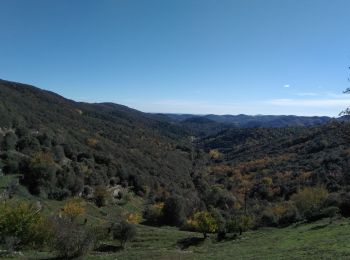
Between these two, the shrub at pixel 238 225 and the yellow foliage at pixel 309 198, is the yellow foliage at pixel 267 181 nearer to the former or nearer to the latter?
the yellow foliage at pixel 309 198

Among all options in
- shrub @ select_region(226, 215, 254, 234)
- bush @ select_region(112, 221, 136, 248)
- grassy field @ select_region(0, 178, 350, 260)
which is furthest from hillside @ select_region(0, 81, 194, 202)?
shrub @ select_region(226, 215, 254, 234)

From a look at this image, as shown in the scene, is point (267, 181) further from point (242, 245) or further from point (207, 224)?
point (242, 245)

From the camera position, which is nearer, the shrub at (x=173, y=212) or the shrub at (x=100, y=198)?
the shrub at (x=173, y=212)

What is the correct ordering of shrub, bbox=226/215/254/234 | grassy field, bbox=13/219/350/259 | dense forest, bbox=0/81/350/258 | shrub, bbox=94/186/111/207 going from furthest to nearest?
shrub, bbox=94/186/111/207, dense forest, bbox=0/81/350/258, shrub, bbox=226/215/254/234, grassy field, bbox=13/219/350/259

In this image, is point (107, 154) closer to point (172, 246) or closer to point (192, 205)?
point (192, 205)

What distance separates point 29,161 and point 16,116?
120 ft

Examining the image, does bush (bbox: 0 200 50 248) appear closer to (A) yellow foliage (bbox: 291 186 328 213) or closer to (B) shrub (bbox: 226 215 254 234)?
(B) shrub (bbox: 226 215 254 234)

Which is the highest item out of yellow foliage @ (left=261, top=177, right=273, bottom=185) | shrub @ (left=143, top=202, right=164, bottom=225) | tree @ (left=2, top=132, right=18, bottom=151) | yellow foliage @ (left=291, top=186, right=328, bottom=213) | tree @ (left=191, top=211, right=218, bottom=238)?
tree @ (left=2, top=132, right=18, bottom=151)

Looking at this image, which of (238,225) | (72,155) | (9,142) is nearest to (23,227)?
(238,225)

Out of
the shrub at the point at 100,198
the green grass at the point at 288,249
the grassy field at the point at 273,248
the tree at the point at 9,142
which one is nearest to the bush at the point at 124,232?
the grassy field at the point at 273,248

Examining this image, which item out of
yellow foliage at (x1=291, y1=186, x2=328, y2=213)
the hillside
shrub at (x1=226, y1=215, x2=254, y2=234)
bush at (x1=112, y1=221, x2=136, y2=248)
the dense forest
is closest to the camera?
bush at (x1=112, y1=221, x2=136, y2=248)

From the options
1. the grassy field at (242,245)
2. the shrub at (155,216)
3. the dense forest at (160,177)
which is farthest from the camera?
the shrub at (155,216)

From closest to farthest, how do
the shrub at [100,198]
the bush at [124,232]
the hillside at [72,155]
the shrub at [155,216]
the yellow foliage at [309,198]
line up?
the bush at [124,232]
the yellow foliage at [309,198]
the shrub at [155,216]
the hillside at [72,155]
the shrub at [100,198]

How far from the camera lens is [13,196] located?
84.2 meters
